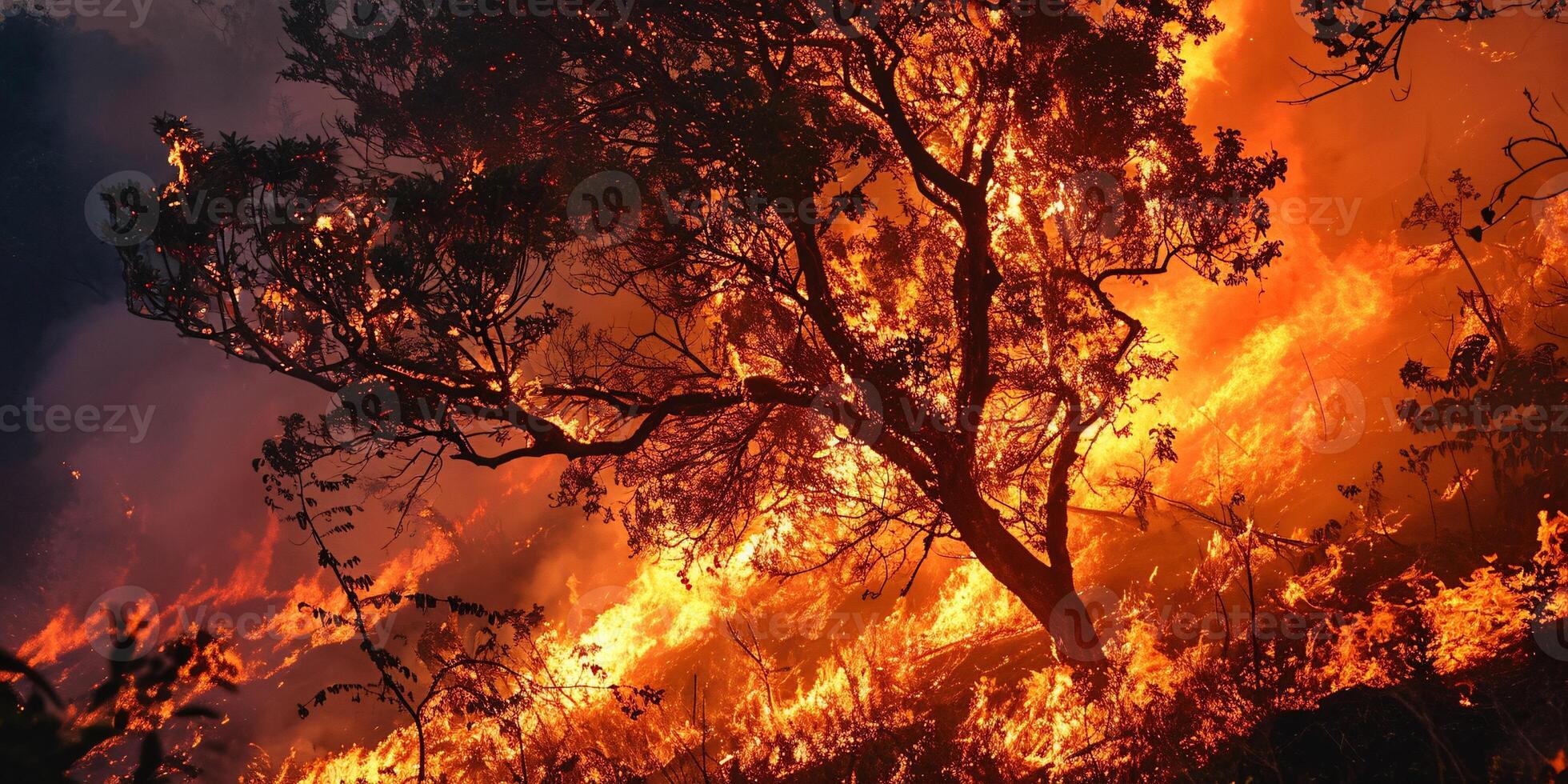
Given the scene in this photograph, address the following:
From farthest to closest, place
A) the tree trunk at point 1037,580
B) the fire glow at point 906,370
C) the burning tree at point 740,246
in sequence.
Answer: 1. the tree trunk at point 1037,580
2. the burning tree at point 740,246
3. the fire glow at point 906,370

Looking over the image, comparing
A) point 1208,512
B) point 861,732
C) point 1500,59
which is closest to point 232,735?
point 861,732

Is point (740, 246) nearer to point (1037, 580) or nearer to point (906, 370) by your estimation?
point (906, 370)

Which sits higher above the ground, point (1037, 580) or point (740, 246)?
point (740, 246)

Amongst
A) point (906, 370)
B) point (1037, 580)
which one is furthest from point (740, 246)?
point (1037, 580)

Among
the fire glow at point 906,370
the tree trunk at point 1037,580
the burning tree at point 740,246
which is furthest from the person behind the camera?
the tree trunk at point 1037,580

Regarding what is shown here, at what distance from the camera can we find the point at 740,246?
11.8 metres

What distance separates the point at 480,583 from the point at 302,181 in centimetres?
3147

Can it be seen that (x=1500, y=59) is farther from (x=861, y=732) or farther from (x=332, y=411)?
(x=332, y=411)

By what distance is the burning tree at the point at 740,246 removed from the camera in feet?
31.3

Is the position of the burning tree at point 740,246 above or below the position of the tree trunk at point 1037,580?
above

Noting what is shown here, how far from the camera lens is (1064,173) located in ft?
42.4

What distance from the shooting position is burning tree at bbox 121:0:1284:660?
A: 955 cm

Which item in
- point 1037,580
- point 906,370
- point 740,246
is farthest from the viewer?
point 1037,580

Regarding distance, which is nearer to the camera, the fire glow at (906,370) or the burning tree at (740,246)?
the fire glow at (906,370)
